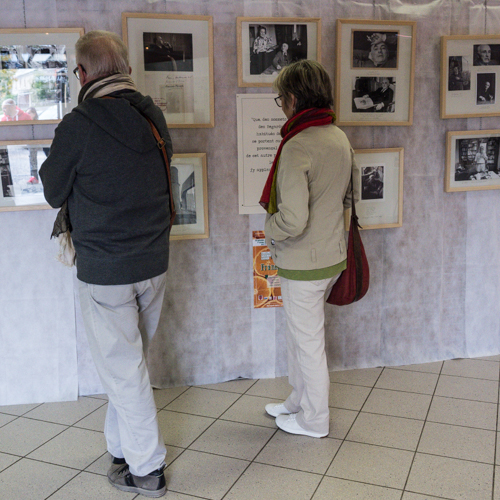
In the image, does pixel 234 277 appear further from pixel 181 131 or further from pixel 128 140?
pixel 128 140

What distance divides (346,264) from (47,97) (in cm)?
176

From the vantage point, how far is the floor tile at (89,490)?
2215mm

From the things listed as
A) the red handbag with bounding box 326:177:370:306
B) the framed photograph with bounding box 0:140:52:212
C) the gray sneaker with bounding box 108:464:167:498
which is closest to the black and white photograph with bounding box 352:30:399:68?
the red handbag with bounding box 326:177:370:306

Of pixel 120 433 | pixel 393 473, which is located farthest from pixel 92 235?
pixel 393 473

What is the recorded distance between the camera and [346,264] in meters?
2.61

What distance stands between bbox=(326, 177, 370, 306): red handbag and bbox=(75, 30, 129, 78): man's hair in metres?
1.26

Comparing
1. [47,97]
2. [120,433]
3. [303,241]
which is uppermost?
[47,97]

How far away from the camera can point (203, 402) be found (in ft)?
9.98

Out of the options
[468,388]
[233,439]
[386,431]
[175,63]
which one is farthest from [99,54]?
[468,388]

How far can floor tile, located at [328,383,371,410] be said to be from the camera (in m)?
2.97

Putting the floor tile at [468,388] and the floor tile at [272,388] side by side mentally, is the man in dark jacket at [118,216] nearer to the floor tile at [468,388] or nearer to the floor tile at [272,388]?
the floor tile at [272,388]

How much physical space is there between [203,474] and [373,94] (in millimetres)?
2257

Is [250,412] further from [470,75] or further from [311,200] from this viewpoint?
[470,75]

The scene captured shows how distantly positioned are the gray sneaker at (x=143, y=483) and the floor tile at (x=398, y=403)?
1.18 metres
